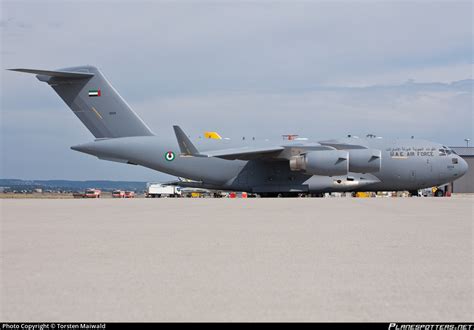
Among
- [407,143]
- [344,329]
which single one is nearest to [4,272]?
[344,329]

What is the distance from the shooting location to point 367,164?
34625 millimetres

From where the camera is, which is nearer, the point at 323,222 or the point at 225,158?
the point at 323,222

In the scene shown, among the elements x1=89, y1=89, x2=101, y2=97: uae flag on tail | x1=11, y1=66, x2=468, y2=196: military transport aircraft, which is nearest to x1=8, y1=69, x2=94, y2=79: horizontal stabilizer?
x1=11, y1=66, x2=468, y2=196: military transport aircraft

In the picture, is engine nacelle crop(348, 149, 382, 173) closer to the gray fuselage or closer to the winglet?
the gray fuselage

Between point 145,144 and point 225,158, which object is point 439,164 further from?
point 145,144

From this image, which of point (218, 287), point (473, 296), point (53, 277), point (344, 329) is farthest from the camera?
point (53, 277)

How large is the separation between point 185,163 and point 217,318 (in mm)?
32271

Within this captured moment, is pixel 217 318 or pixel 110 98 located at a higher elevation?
pixel 110 98

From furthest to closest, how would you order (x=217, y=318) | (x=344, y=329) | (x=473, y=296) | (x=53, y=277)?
(x=53, y=277) → (x=473, y=296) → (x=217, y=318) → (x=344, y=329)

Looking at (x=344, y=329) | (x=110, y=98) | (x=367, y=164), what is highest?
(x=110, y=98)

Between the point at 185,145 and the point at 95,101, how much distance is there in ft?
22.0

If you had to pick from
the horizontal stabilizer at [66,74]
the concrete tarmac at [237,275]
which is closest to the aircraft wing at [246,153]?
the horizontal stabilizer at [66,74]

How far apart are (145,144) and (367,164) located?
42.6 feet

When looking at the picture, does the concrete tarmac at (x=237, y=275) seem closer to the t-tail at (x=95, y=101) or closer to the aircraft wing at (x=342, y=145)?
the aircraft wing at (x=342, y=145)
